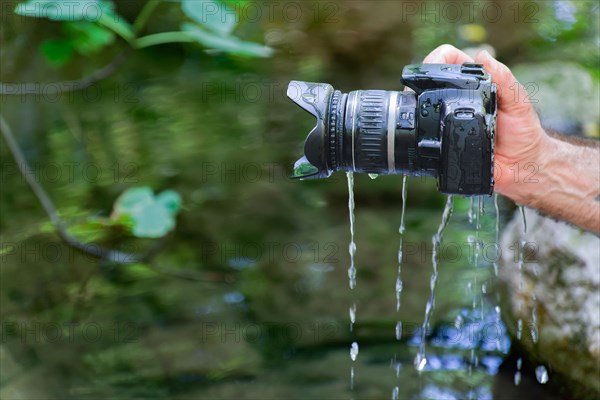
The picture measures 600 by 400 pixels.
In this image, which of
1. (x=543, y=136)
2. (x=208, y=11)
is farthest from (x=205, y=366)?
(x=543, y=136)

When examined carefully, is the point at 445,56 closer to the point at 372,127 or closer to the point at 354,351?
the point at 372,127

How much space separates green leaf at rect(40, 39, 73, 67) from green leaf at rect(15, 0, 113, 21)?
0.12 meters

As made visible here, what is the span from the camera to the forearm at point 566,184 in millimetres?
1424

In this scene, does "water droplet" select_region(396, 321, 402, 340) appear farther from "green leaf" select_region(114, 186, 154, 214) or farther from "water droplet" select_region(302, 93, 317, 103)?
"water droplet" select_region(302, 93, 317, 103)

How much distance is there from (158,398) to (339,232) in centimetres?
66

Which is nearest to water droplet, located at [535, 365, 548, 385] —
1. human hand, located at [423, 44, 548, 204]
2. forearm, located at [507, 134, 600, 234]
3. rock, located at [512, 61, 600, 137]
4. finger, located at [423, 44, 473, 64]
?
forearm, located at [507, 134, 600, 234]

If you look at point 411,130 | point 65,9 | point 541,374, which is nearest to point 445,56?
point 411,130

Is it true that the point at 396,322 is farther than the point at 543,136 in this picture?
Yes

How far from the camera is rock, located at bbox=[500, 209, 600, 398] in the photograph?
154 cm

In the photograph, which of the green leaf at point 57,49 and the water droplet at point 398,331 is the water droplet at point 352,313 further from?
the green leaf at point 57,49

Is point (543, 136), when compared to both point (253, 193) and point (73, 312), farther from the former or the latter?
point (73, 312)

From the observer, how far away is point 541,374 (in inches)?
65.4

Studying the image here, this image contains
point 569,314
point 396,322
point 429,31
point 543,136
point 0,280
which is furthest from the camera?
point 429,31

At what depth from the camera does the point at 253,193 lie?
200cm
